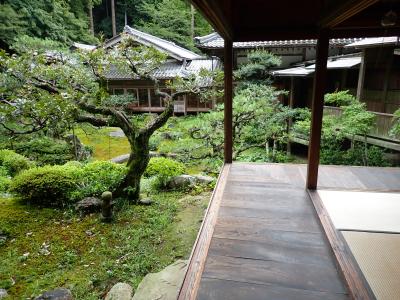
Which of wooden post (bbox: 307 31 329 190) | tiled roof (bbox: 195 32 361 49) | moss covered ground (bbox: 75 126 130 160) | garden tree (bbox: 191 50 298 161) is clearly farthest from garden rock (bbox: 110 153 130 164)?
wooden post (bbox: 307 31 329 190)

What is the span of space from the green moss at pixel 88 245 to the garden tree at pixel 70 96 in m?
0.99

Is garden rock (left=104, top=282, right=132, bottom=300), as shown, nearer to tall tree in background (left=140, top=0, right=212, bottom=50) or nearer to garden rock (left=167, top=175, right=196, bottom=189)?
garden rock (left=167, top=175, right=196, bottom=189)

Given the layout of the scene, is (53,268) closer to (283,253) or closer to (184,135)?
(283,253)

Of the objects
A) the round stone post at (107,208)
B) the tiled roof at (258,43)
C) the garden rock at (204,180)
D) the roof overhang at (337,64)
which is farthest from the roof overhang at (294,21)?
the tiled roof at (258,43)

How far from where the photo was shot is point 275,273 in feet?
7.04

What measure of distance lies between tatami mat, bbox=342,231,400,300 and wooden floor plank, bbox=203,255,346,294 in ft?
0.86

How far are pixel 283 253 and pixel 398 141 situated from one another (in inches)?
247

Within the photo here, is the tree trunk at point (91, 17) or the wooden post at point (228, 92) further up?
the tree trunk at point (91, 17)

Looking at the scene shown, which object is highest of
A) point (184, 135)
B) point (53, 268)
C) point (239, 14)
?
point (239, 14)

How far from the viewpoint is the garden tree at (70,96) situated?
16.4 ft

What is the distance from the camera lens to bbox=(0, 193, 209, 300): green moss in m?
3.76

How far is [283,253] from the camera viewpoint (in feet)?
7.82

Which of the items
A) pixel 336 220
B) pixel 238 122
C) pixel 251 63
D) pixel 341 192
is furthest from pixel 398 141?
pixel 251 63

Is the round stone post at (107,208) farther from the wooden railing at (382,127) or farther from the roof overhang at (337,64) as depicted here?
the roof overhang at (337,64)
